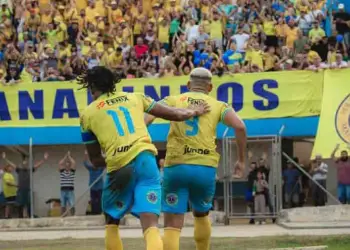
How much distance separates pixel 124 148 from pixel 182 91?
14267 mm

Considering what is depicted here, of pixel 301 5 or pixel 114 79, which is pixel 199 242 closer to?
pixel 114 79

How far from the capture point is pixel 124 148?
984 cm

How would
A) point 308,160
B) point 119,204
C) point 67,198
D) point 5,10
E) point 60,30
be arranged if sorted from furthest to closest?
1. point 5,10
2. point 60,30
3. point 308,160
4. point 67,198
5. point 119,204

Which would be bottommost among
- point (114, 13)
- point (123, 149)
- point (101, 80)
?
point (123, 149)

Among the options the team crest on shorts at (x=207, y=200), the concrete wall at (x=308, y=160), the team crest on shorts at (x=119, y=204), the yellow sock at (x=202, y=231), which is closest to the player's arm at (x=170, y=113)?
the team crest on shorts at (x=119, y=204)

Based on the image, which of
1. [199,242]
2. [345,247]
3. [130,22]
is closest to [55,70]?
[130,22]

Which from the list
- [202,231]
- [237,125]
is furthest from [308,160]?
[237,125]

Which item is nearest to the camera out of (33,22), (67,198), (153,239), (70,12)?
(153,239)

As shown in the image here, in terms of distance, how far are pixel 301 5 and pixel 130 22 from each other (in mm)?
4415

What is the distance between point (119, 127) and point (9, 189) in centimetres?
1545

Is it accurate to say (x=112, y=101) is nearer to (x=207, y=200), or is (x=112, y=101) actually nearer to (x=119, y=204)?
(x=119, y=204)

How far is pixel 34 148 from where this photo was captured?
84.1 feet

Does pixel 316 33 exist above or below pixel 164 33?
below

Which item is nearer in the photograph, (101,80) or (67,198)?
(101,80)
